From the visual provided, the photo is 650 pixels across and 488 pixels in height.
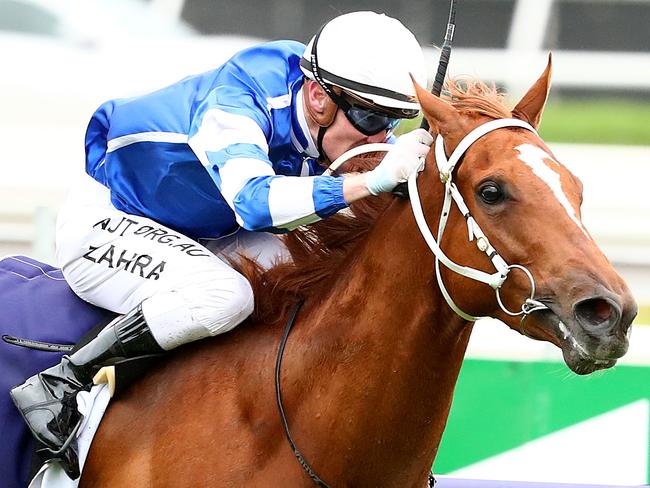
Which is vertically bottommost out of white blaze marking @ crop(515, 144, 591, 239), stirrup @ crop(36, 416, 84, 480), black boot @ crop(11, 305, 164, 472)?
stirrup @ crop(36, 416, 84, 480)

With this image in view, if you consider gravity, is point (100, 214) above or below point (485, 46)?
above

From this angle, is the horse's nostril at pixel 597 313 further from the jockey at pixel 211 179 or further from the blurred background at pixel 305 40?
the blurred background at pixel 305 40

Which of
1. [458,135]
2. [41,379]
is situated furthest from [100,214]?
[458,135]

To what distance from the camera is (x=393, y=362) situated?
3090mm

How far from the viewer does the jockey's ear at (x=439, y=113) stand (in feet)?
9.93

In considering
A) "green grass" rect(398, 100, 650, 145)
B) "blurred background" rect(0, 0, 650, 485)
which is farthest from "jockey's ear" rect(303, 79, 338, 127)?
"green grass" rect(398, 100, 650, 145)

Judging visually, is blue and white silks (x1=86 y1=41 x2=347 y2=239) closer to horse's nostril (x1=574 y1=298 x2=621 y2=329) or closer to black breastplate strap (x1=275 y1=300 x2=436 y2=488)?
black breastplate strap (x1=275 y1=300 x2=436 y2=488)

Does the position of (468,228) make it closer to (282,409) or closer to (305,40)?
(282,409)

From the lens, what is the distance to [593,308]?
2.65m

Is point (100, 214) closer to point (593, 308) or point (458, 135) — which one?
point (458, 135)

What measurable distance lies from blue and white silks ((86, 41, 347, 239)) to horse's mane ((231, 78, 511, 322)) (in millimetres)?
119

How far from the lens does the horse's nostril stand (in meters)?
2.61

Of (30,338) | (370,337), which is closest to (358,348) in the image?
(370,337)

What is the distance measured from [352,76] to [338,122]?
19 centimetres
